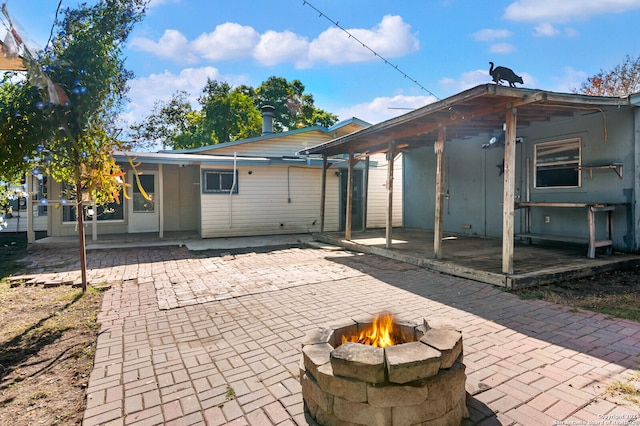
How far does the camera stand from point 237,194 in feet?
35.8

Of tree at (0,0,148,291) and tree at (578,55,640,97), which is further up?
tree at (578,55,640,97)

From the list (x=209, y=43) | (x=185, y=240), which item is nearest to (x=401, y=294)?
(x=185, y=240)

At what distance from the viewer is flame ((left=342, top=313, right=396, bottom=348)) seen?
2.32 m

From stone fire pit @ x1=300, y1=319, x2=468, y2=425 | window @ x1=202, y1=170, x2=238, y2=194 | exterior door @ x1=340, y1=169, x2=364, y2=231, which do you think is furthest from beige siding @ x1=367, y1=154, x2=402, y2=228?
stone fire pit @ x1=300, y1=319, x2=468, y2=425

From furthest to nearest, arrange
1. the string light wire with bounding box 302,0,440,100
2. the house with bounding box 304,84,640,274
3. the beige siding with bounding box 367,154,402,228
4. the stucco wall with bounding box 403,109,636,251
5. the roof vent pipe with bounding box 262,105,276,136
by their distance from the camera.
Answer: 1. the roof vent pipe with bounding box 262,105,276,136
2. the beige siding with bounding box 367,154,402,228
3. the string light wire with bounding box 302,0,440,100
4. the stucco wall with bounding box 403,109,636,251
5. the house with bounding box 304,84,640,274

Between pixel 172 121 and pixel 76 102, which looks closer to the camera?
pixel 76 102

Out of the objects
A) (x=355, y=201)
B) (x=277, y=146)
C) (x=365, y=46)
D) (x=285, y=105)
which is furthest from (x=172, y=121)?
(x=365, y=46)

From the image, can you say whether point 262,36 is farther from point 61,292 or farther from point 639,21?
point 639,21

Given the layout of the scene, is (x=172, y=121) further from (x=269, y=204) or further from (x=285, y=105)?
(x=269, y=204)

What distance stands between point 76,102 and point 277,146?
8973 millimetres

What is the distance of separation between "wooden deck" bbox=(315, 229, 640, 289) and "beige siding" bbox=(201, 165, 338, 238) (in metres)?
3.40

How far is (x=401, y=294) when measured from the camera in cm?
467

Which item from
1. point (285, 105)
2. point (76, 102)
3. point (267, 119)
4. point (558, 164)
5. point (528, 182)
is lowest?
point (528, 182)

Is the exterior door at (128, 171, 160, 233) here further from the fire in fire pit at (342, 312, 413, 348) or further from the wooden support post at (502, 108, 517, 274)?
the fire in fire pit at (342, 312, 413, 348)
